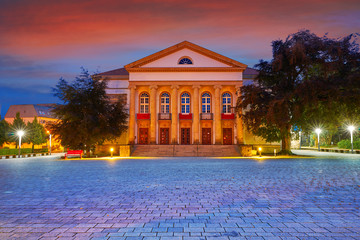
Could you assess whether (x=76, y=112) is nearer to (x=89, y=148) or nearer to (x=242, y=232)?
(x=89, y=148)

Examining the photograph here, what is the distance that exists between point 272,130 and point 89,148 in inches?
810

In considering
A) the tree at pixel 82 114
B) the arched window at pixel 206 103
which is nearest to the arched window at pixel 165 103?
the arched window at pixel 206 103

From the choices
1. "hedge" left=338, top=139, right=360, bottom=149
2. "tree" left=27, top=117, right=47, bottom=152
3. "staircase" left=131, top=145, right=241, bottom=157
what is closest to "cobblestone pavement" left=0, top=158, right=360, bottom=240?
"staircase" left=131, top=145, right=241, bottom=157

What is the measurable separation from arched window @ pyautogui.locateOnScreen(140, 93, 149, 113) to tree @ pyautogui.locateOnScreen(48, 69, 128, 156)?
10.8 m

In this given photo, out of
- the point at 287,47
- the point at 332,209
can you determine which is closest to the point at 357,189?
the point at 332,209

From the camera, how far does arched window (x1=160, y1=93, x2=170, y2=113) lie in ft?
132

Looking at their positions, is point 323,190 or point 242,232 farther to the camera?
point 323,190

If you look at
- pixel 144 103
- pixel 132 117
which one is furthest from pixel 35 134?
pixel 144 103

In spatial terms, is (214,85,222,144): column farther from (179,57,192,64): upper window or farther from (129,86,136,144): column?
(129,86,136,144): column

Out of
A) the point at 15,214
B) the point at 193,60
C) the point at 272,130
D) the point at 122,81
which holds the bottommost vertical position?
the point at 15,214

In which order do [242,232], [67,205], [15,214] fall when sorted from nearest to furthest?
1. [242,232]
2. [15,214]
3. [67,205]

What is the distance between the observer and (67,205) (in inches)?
250

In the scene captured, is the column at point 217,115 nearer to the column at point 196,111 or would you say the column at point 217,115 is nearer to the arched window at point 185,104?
the column at point 196,111

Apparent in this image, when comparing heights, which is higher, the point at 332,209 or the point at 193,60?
the point at 193,60
